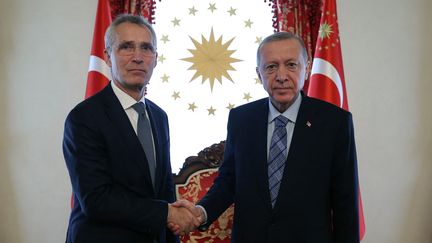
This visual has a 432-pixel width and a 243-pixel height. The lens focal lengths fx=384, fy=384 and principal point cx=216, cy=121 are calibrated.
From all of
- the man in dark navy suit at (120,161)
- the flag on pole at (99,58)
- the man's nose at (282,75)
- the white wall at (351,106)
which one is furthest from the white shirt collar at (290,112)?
the white wall at (351,106)

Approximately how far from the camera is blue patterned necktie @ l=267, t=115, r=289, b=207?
1631 mm

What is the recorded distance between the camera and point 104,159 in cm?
151

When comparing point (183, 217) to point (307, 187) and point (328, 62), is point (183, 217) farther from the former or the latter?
point (328, 62)

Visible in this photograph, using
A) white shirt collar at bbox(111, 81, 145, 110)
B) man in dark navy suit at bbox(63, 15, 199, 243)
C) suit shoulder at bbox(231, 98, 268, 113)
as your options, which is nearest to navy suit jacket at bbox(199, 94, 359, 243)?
suit shoulder at bbox(231, 98, 268, 113)

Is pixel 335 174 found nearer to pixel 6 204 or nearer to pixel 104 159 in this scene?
pixel 104 159

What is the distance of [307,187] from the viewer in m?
1.59

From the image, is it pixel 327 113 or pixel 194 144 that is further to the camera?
pixel 194 144

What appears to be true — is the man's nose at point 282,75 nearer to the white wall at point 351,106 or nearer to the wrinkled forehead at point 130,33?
the wrinkled forehead at point 130,33

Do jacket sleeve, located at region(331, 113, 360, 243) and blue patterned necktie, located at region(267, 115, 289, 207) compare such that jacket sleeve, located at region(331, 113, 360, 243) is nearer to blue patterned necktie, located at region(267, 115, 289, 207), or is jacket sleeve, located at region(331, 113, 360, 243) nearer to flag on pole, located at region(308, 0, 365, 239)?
blue patterned necktie, located at region(267, 115, 289, 207)

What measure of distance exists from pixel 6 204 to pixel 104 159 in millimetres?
2133

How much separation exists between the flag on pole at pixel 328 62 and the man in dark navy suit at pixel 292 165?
3.26ft

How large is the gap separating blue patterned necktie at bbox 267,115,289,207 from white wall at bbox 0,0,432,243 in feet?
5.54

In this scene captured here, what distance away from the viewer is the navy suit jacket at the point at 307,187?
5.17 ft

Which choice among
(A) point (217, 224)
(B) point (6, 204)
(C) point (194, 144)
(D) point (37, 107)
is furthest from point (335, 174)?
(B) point (6, 204)
